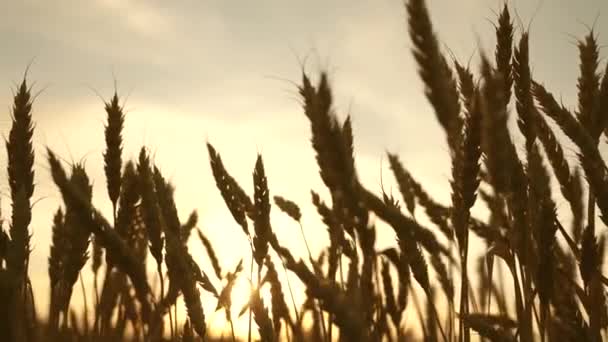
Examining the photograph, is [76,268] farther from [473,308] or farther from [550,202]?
[473,308]

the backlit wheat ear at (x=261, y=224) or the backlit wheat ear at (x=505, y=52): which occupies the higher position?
the backlit wheat ear at (x=505, y=52)

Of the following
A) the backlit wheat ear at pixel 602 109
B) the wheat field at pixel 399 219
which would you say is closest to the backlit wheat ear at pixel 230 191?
the wheat field at pixel 399 219

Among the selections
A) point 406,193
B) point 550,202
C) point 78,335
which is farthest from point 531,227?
point 78,335

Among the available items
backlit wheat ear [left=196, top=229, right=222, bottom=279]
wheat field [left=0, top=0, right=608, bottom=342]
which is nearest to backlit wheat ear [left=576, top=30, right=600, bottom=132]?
wheat field [left=0, top=0, right=608, bottom=342]

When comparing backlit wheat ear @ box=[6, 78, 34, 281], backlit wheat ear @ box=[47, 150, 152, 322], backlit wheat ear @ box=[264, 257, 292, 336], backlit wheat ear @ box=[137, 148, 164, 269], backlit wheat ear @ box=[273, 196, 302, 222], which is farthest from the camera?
backlit wheat ear @ box=[273, 196, 302, 222]

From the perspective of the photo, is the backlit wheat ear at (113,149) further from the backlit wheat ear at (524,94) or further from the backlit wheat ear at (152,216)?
the backlit wheat ear at (524,94)

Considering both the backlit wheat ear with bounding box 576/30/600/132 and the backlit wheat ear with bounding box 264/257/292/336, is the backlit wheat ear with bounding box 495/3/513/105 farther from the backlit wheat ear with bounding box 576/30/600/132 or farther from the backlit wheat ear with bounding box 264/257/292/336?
the backlit wheat ear with bounding box 264/257/292/336

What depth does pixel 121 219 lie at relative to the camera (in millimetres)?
2412

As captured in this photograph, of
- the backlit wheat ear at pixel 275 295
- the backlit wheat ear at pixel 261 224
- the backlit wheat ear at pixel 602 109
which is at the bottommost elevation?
the backlit wheat ear at pixel 275 295

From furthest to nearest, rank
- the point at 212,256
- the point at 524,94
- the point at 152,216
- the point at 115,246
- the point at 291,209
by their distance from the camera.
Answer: the point at 212,256 → the point at 291,209 → the point at 152,216 → the point at 524,94 → the point at 115,246

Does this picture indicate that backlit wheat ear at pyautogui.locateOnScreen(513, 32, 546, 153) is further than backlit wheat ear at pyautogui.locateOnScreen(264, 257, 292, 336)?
No

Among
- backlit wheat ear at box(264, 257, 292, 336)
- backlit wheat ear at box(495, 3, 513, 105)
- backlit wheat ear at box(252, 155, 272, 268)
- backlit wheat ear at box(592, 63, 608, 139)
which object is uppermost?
backlit wheat ear at box(495, 3, 513, 105)

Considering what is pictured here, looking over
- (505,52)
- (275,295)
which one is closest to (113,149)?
(275,295)

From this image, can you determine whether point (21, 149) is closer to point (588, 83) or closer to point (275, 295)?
point (275, 295)
